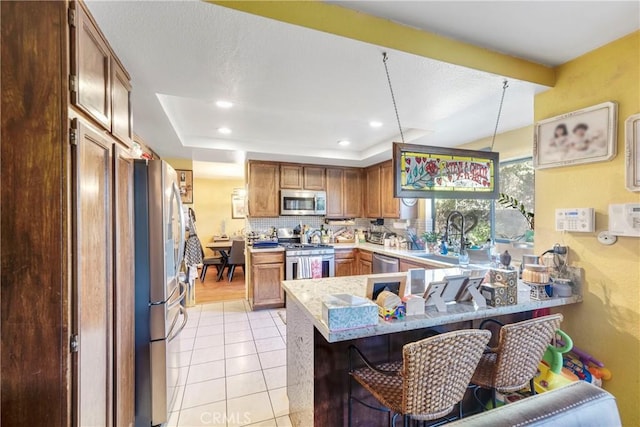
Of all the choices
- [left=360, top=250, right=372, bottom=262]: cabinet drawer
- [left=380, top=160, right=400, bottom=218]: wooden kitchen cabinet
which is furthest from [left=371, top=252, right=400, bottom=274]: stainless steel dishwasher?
[left=380, top=160, right=400, bottom=218]: wooden kitchen cabinet

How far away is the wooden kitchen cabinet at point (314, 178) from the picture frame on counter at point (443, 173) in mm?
2955

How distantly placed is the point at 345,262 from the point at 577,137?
3.27 meters

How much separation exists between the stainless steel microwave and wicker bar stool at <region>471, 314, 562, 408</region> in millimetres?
3432

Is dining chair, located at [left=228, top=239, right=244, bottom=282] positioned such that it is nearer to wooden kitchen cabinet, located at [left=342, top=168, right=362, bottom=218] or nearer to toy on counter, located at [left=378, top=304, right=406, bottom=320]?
wooden kitchen cabinet, located at [left=342, top=168, right=362, bottom=218]

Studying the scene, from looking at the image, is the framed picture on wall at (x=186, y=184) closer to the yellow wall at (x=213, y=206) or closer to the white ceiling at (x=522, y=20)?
the yellow wall at (x=213, y=206)

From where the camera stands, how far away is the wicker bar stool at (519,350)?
125 centimetres

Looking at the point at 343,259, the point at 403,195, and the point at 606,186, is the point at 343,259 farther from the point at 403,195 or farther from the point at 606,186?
the point at 606,186

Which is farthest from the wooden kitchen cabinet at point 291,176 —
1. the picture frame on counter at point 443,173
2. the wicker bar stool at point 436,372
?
the wicker bar stool at point 436,372

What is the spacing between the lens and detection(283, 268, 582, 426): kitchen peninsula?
1.34m

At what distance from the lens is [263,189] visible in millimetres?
4352

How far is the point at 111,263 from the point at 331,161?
3529 mm

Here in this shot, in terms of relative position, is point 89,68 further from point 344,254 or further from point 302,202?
point 344,254

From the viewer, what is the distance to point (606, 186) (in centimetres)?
160

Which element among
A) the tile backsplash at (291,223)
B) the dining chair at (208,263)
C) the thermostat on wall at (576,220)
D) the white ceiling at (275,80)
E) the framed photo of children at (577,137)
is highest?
the white ceiling at (275,80)
